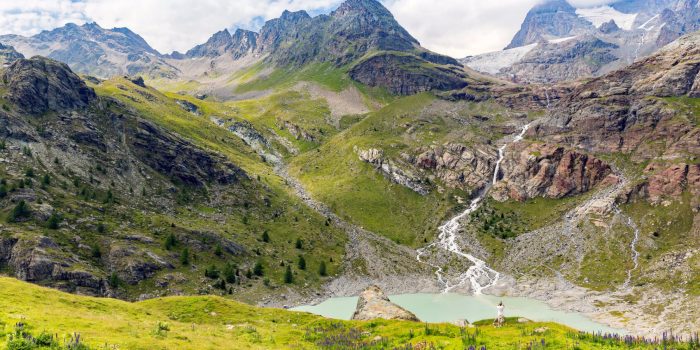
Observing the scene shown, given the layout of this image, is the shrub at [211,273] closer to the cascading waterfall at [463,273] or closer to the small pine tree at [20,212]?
the small pine tree at [20,212]

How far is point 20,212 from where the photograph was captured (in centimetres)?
10306

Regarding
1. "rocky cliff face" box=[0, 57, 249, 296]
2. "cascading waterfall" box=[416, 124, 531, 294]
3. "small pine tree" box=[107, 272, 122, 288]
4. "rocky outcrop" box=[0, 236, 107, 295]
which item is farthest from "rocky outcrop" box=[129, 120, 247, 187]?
"cascading waterfall" box=[416, 124, 531, 294]

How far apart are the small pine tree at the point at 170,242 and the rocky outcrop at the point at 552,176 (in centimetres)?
13743

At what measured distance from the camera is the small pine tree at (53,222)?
104 metres

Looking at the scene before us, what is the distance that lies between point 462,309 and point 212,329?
266 feet

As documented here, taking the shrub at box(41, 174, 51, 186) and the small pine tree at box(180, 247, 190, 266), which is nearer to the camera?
the small pine tree at box(180, 247, 190, 266)

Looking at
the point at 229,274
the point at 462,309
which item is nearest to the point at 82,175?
the point at 229,274

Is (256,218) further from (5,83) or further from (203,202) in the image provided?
(5,83)

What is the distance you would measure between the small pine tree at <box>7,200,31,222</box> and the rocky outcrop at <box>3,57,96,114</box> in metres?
69.4

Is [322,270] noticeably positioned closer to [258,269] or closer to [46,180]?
[258,269]

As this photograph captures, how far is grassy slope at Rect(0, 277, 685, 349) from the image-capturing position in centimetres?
2888

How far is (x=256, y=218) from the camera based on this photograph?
15838cm

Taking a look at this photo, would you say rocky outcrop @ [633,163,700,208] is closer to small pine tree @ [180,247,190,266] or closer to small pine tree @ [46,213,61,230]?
small pine tree @ [180,247,190,266]

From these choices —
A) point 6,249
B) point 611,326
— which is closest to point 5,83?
point 6,249
